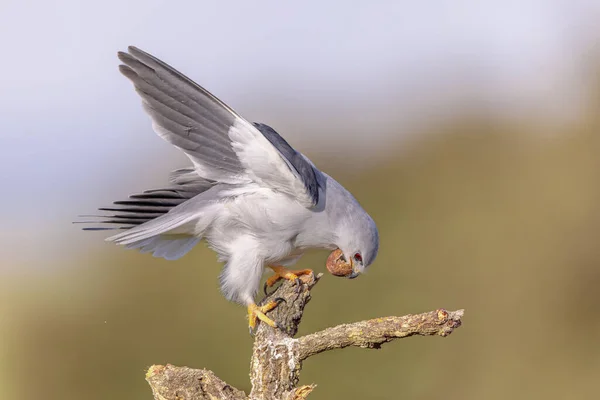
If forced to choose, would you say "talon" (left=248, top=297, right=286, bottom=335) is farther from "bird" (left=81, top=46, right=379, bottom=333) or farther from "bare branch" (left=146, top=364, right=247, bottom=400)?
"bare branch" (left=146, top=364, right=247, bottom=400)

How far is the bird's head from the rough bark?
2.69ft

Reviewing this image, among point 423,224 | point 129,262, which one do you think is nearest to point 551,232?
point 423,224

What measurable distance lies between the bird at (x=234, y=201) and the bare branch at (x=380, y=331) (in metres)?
0.40

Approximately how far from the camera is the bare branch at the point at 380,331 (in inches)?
118

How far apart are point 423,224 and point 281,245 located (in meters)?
5.07

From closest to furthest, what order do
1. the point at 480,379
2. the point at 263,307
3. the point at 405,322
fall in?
the point at 405,322 → the point at 263,307 → the point at 480,379

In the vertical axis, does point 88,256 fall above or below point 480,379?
above

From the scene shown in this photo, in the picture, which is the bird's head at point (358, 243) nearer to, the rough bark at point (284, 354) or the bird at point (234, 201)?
the bird at point (234, 201)

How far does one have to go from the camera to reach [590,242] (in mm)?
9227

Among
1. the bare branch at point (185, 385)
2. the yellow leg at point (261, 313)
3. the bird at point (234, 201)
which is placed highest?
the bird at point (234, 201)

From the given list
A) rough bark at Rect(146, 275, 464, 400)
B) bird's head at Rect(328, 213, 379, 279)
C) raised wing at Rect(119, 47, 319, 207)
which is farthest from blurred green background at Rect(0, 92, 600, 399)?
rough bark at Rect(146, 275, 464, 400)

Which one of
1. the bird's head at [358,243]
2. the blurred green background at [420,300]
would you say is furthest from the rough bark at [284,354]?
the blurred green background at [420,300]

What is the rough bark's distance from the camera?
3045mm

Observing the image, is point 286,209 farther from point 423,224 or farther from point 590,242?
point 590,242
